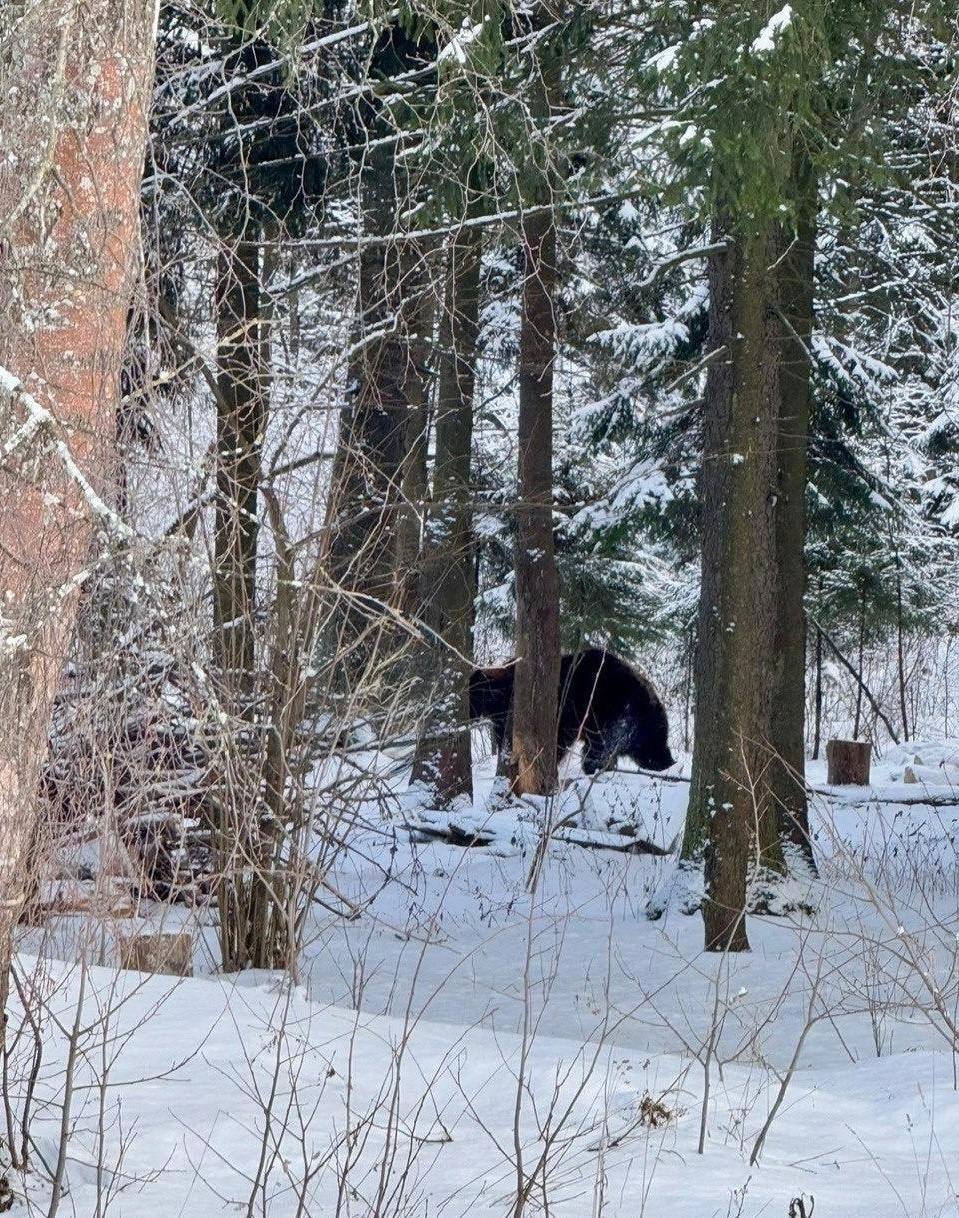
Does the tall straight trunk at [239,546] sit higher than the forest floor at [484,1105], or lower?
higher

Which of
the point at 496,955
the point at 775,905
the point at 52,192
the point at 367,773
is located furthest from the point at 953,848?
the point at 52,192

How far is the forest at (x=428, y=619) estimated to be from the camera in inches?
156

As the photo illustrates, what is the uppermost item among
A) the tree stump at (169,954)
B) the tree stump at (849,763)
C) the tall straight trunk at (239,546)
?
the tall straight trunk at (239,546)

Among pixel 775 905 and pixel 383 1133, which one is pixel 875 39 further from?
pixel 383 1133

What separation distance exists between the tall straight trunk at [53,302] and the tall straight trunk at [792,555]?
7617mm

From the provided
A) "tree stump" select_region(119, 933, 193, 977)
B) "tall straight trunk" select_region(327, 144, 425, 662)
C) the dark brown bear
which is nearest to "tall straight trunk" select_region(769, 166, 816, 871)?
"tall straight trunk" select_region(327, 144, 425, 662)

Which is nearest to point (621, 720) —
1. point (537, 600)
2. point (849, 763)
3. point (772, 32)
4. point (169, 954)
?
point (849, 763)

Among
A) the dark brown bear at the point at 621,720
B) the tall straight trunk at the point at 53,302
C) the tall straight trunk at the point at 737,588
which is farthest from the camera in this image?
the dark brown bear at the point at 621,720

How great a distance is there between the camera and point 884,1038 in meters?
6.91

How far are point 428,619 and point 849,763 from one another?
5165 mm

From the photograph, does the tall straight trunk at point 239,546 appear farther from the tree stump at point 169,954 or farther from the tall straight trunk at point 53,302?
the tall straight trunk at point 53,302

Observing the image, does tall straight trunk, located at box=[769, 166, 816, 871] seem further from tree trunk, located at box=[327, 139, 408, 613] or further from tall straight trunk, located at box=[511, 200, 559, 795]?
tall straight trunk, located at box=[511, 200, 559, 795]

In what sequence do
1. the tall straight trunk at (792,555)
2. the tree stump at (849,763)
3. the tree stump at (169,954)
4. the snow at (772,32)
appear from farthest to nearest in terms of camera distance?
the tree stump at (849,763), the tall straight trunk at (792,555), the snow at (772,32), the tree stump at (169,954)

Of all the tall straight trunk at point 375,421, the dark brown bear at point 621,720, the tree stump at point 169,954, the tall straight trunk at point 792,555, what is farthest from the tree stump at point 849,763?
the tree stump at point 169,954
